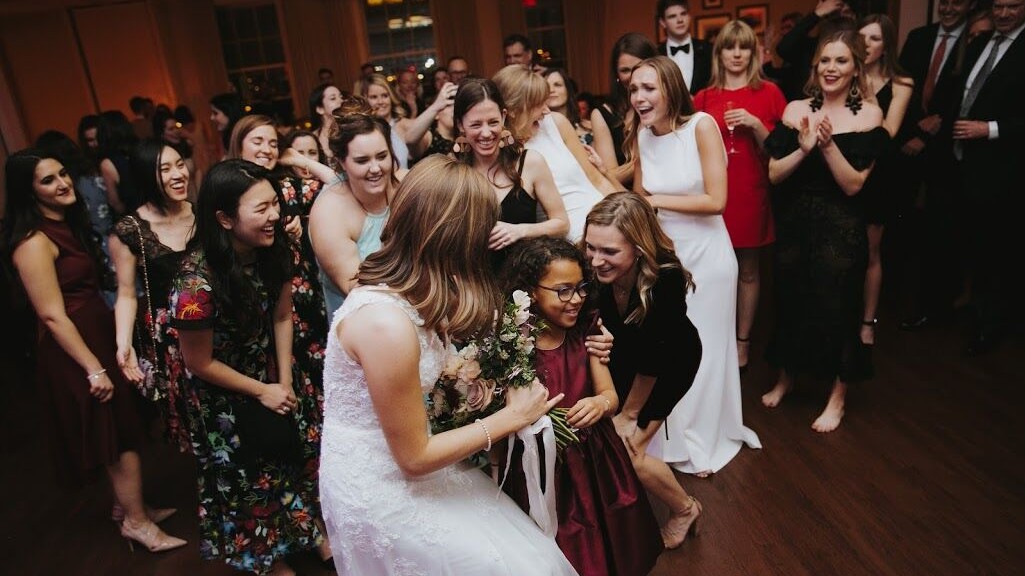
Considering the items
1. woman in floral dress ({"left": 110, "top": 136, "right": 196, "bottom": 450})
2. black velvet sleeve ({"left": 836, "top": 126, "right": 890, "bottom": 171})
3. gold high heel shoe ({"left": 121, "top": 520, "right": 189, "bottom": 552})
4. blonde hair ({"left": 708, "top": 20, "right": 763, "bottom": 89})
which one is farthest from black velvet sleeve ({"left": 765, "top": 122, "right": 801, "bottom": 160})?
gold high heel shoe ({"left": 121, "top": 520, "right": 189, "bottom": 552})

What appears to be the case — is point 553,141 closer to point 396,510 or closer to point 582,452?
point 582,452

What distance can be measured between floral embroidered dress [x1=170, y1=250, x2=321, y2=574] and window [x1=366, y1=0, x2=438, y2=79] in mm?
10445

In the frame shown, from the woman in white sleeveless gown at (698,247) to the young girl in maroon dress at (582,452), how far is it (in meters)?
0.93

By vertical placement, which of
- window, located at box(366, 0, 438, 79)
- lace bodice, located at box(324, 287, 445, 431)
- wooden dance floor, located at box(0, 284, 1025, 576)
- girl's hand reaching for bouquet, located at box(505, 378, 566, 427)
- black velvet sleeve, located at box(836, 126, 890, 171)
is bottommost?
wooden dance floor, located at box(0, 284, 1025, 576)

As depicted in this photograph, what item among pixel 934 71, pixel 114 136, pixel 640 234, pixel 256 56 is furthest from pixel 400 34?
pixel 640 234

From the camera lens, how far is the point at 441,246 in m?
1.49

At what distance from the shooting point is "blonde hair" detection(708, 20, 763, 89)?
342 centimetres

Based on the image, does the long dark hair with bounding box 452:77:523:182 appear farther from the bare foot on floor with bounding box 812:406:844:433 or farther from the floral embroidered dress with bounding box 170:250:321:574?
the bare foot on floor with bounding box 812:406:844:433

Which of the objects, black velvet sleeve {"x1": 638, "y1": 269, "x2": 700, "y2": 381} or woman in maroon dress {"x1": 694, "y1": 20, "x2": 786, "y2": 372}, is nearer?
black velvet sleeve {"x1": 638, "y1": 269, "x2": 700, "y2": 381}

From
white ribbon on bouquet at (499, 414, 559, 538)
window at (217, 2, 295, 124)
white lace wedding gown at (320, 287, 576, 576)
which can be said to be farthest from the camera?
window at (217, 2, 295, 124)

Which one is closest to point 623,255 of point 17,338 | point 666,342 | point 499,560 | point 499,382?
point 666,342

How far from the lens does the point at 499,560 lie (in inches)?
60.1

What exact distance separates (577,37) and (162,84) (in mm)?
7051

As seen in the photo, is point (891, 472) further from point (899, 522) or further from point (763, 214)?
point (763, 214)
